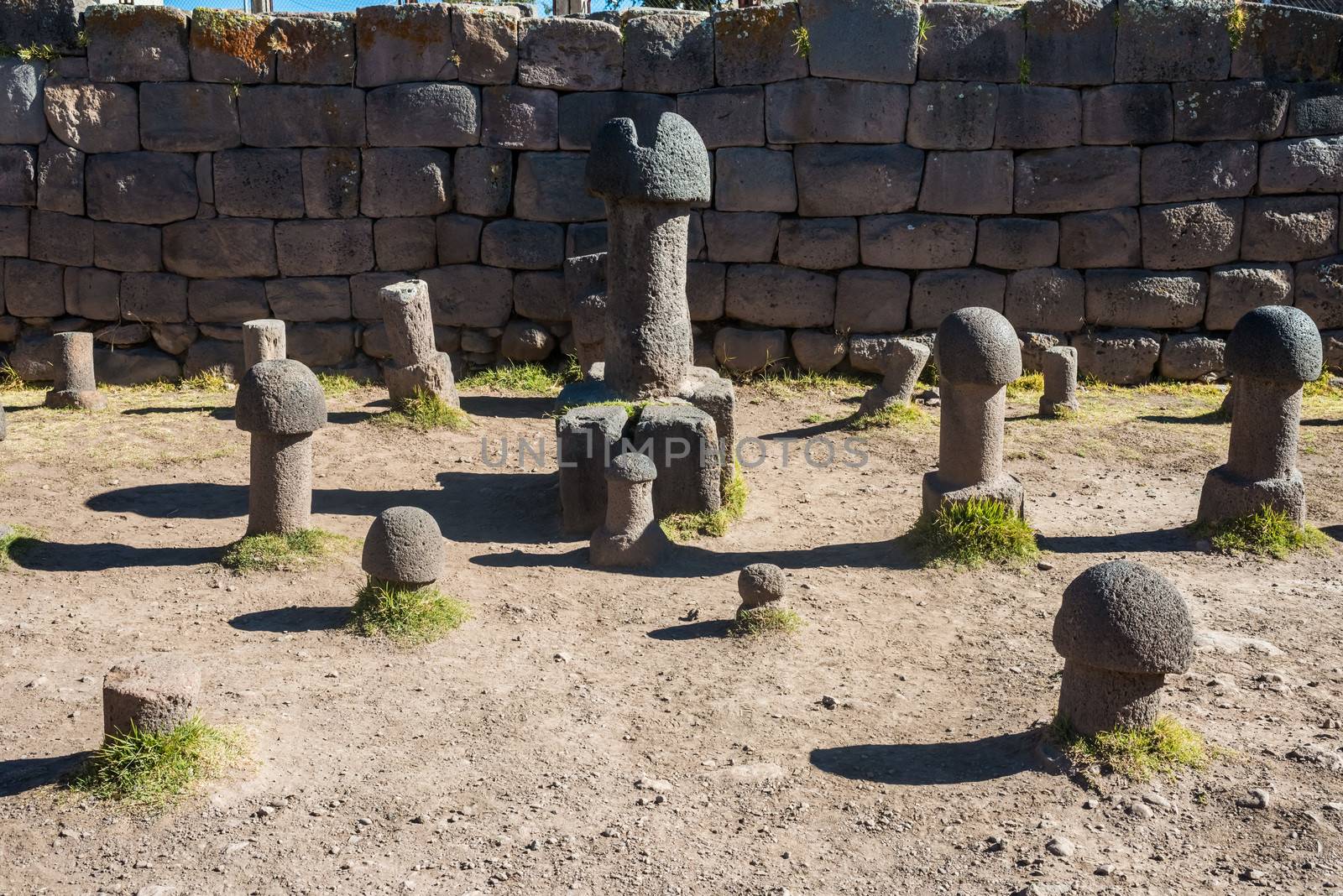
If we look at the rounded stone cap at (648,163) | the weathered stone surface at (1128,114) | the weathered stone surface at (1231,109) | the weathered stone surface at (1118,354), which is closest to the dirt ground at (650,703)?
the rounded stone cap at (648,163)

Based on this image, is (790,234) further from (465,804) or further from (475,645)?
(465,804)

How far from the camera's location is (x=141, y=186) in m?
10.9

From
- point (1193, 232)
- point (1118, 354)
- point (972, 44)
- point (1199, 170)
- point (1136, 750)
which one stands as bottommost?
point (1136, 750)

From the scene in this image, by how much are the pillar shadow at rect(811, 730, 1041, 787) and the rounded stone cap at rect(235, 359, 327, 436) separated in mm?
3254

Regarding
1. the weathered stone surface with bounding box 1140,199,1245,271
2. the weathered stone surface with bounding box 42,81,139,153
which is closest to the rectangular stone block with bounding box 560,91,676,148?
the weathered stone surface with bounding box 42,81,139,153

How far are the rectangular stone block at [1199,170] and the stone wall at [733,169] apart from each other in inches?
0.8

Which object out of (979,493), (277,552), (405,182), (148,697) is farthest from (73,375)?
(979,493)

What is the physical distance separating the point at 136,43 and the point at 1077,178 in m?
7.84

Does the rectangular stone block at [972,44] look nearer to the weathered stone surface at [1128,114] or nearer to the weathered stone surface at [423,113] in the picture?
the weathered stone surface at [1128,114]

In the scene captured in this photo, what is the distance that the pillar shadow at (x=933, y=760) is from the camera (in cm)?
474

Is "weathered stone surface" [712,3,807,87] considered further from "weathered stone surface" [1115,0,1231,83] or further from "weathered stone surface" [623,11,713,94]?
"weathered stone surface" [1115,0,1231,83]

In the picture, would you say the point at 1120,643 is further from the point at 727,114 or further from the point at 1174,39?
the point at 1174,39

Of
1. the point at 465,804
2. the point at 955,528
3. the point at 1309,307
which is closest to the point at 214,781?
the point at 465,804

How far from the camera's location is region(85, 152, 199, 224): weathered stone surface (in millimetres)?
10922
